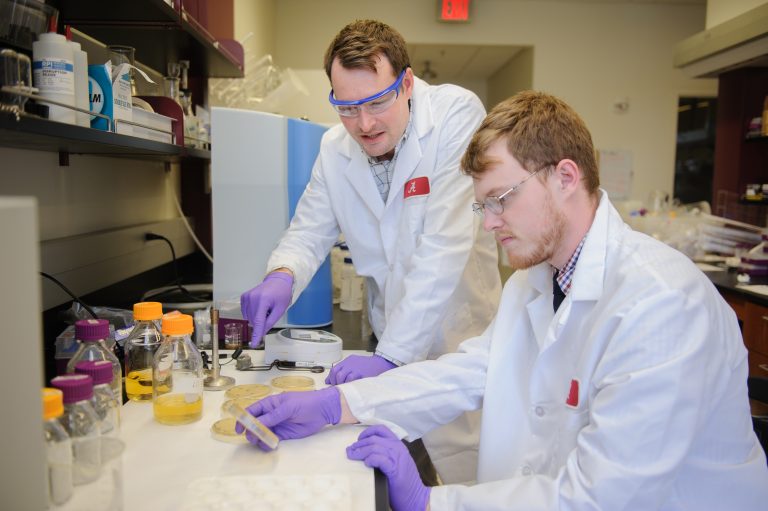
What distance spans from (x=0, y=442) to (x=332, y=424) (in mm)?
648

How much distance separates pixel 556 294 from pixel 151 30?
136 centimetres

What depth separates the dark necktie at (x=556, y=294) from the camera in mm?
1243

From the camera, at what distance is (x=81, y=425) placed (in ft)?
2.42

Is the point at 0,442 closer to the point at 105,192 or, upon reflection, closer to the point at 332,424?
the point at 332,424

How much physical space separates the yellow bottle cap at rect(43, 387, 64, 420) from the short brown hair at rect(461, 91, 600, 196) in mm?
808

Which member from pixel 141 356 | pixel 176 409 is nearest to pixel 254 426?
pixel 176 409

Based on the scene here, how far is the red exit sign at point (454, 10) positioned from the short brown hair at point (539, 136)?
4.39 m

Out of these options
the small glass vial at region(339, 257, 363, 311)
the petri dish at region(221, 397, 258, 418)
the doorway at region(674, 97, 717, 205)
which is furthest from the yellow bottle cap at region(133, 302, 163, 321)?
the doorway at region(674, 97, 717, 205)

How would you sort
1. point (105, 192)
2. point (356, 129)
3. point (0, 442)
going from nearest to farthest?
point (0, 442)
point (356, 129)
point (105, 192)

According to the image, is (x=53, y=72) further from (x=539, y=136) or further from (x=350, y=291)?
(x=350, y=291)

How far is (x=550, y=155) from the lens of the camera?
1.12 m

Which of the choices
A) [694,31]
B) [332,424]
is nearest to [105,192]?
[332,424]

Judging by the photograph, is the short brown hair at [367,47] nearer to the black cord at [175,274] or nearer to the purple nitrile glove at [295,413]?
the purple nitrile glove at [295,413]

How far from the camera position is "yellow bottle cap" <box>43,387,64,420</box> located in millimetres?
645
